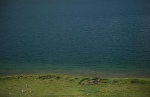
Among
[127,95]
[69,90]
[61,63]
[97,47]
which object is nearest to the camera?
[127,95]

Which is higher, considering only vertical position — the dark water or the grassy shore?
the dark water

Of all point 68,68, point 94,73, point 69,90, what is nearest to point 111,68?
point 94,73

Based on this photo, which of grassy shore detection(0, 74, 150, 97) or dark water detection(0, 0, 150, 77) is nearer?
grassy shore detection(0, 74, 150, 97)

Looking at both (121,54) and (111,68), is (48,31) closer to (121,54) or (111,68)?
(121,54)

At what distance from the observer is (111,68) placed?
3825cm

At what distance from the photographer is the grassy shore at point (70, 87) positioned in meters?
26.5

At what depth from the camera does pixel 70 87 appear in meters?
29.0

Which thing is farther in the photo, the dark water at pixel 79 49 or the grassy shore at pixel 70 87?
the dark water at pixel 79 49

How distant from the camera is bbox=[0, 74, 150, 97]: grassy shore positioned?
2652 centimetres

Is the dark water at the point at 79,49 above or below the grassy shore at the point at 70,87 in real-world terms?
above

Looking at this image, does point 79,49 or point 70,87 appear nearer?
point 70,87

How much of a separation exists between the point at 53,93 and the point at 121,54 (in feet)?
67.9

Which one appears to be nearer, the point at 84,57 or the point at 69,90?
the point at 69,90

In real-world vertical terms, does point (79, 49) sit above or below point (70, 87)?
above
